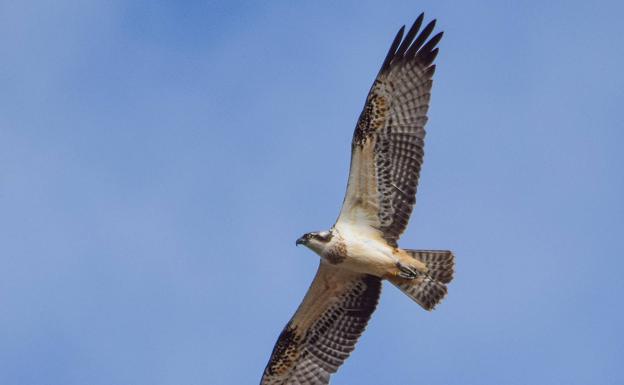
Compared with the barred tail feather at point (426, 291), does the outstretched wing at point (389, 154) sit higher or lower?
higher

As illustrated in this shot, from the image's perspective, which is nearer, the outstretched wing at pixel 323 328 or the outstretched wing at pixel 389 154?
the outstretched wing at pixel 389 154

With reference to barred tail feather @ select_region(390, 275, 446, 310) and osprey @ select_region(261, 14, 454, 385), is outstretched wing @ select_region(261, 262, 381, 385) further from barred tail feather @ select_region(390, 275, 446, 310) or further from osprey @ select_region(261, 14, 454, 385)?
barred tail feather @ select_region(390, 275, 446, 310)

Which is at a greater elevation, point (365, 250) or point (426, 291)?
point (365, 250)

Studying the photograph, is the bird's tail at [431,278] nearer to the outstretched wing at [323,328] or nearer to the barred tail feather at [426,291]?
the barred tail feather at [426,291]

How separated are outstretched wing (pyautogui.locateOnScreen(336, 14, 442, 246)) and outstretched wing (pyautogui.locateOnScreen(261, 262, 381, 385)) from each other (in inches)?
33.4

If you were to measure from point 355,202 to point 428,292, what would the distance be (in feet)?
4.94

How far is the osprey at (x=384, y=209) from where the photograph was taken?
14031mm

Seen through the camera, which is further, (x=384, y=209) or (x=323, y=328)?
(x=323, y=328)

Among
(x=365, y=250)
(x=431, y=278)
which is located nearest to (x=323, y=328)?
(x=365, y=250)

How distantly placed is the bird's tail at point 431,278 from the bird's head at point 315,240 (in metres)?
1.06

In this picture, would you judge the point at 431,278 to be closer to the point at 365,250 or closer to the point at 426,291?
the point at 426,291

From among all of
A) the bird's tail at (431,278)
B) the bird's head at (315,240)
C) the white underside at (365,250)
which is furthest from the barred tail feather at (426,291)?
the bird's head at (315,240)

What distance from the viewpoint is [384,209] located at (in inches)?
556

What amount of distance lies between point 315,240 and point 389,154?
1453 millimetres
